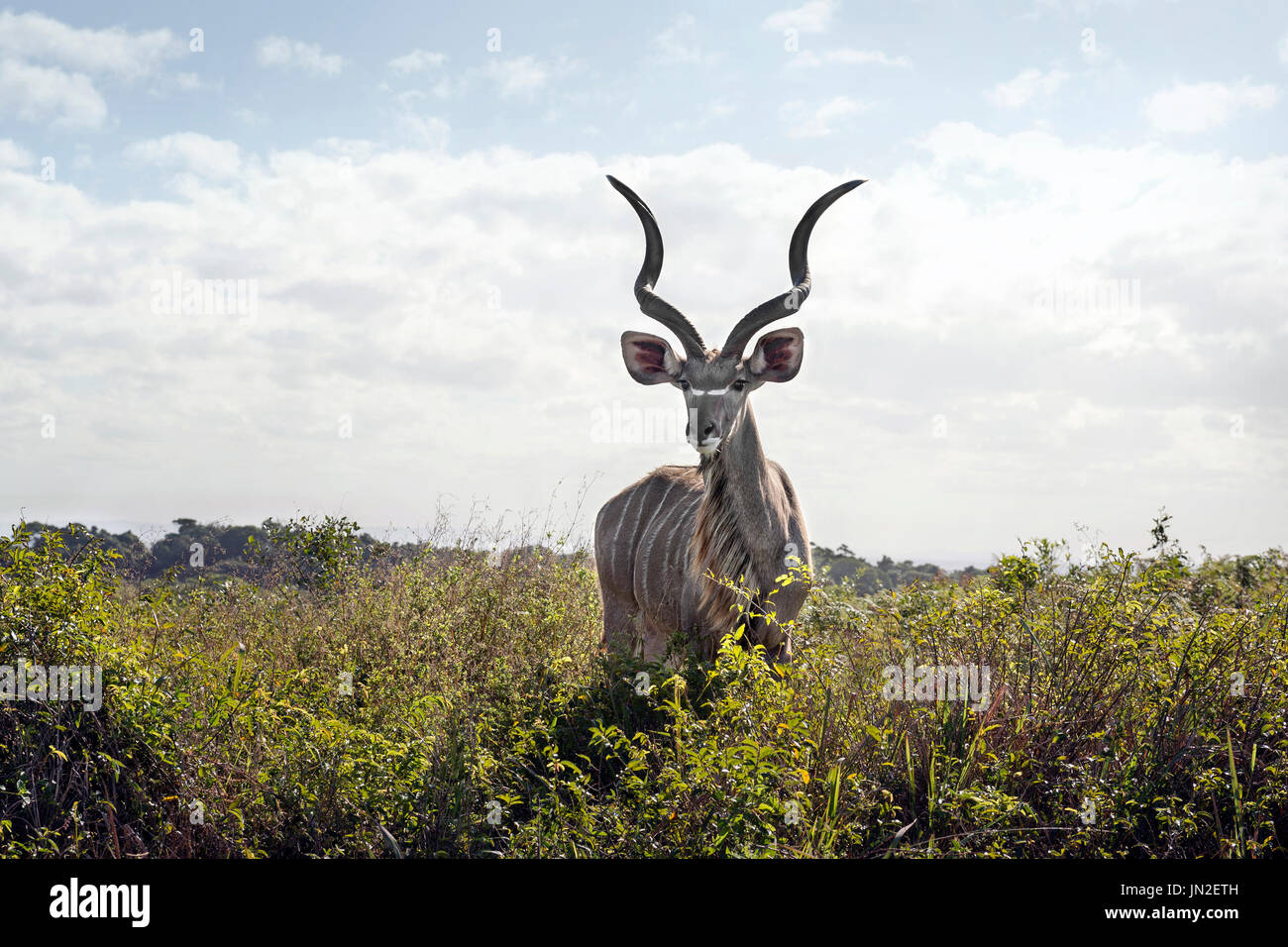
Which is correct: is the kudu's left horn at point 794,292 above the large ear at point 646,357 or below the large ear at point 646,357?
above

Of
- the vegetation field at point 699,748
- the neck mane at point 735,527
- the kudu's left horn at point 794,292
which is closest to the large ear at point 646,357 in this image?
the kudu's left horn at point 794,292

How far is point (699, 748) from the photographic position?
3.96 m

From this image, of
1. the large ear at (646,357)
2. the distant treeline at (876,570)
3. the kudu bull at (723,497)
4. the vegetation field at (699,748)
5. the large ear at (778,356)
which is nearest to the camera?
the vegetation field at (699,748)

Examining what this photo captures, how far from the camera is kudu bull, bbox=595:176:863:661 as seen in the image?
19.7 feet

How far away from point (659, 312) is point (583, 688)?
307cm

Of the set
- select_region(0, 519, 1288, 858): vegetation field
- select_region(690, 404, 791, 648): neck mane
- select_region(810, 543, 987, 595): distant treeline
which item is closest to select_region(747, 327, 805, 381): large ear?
select_region(690, 404, 791, 648): neck mane

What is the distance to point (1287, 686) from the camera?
4.48 meters

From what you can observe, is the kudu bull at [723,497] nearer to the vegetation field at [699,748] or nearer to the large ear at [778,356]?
the large ear at [778,356]

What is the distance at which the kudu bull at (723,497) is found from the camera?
6.00m

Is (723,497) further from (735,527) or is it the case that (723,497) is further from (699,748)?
(699,748)

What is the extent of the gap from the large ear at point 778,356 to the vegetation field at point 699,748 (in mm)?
2002

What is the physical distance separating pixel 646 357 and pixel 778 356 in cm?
102

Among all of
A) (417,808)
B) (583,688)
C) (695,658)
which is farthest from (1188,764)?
(417,808)

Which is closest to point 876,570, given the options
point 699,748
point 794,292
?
point 794,292
